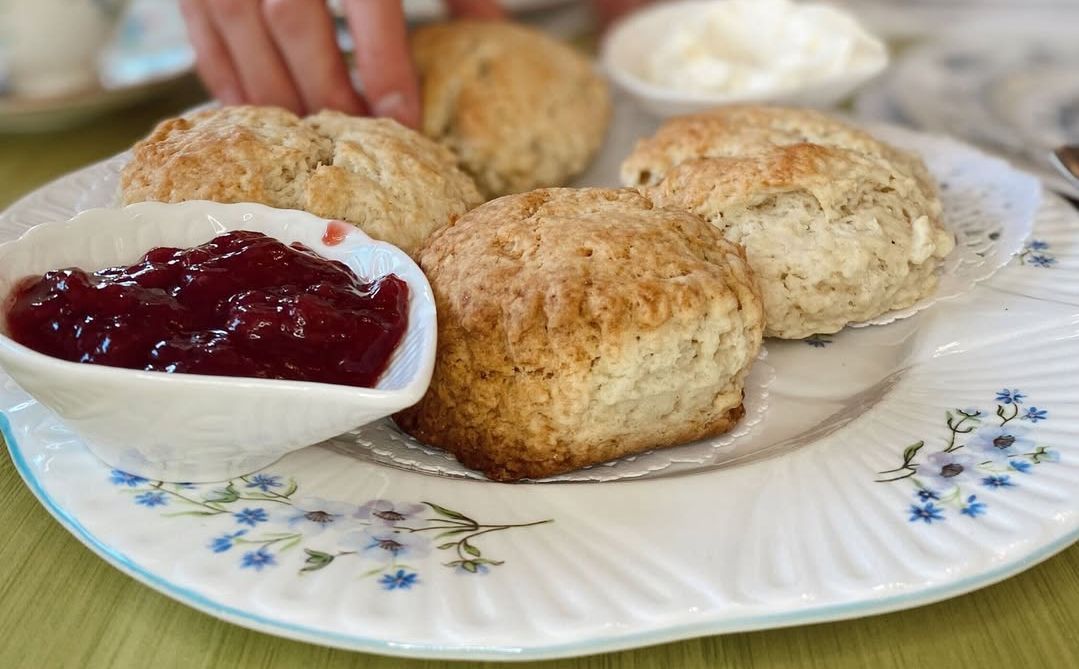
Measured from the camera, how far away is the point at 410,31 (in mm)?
3922

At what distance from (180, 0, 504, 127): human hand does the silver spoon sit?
83.4 inches

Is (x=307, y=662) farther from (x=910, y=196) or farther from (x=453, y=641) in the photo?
(x=910, y=196)

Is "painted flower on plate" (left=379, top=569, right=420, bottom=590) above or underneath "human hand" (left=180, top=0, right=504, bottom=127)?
underneath

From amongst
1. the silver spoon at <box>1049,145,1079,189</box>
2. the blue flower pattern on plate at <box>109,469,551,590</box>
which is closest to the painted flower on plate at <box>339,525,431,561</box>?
the blue flower pattern on plate at <box>109,469,551,590</box>

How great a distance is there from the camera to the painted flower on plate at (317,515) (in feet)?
6.04

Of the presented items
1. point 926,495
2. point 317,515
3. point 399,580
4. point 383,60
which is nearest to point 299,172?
point 383,60

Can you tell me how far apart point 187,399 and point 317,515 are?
1.10 ft

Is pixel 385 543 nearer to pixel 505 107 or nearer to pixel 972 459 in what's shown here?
pixel 972 459

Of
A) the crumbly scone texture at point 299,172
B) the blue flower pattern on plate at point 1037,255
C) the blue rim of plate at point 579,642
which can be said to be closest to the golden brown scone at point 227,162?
the crumbly scone texture at point 299,172

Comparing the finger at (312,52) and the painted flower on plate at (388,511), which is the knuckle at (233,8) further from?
the painted flower on plate at (388,511)

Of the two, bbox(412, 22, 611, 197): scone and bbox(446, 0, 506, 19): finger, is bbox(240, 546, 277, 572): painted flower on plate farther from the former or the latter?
bbox(446, 0, 506, 19): finger

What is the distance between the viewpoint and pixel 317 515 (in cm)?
188

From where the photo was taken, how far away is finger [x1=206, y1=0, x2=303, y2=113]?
127 inches

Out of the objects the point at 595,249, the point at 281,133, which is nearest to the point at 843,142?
the point at 595,249
